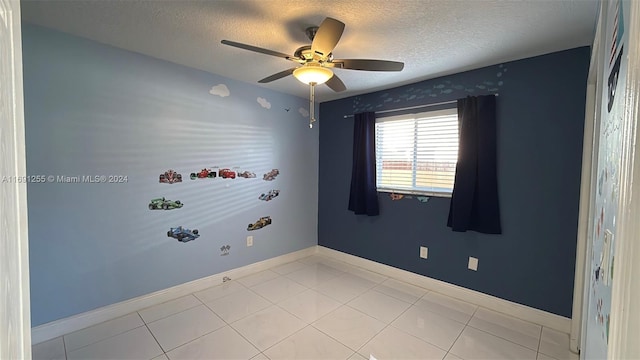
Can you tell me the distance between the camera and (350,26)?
1.86 metres

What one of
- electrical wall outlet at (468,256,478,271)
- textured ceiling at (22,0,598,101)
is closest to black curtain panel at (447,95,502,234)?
electrical wall outlet at (468,256,478,271)

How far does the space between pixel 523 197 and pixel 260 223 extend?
2.76 m

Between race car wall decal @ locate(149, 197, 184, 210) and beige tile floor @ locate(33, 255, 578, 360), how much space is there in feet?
2.99

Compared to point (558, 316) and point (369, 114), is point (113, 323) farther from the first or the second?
point (558, 316)

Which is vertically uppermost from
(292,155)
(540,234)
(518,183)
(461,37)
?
(461,37)

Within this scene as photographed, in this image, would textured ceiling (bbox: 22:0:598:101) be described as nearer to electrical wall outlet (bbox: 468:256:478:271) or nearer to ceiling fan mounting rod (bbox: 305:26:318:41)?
ceiling fan mounting rod (bbox: 305:26:318:41)

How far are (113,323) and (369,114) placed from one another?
329 centimetres

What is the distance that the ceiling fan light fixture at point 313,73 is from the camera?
5.82ft

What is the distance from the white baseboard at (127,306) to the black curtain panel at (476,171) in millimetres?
2373

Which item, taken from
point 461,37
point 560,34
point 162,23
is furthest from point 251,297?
point 560,34

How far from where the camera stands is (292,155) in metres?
3.75

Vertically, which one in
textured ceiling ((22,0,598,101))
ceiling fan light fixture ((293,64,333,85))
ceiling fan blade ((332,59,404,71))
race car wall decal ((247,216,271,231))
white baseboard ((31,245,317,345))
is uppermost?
textured ceiling ((22,0,598,101))

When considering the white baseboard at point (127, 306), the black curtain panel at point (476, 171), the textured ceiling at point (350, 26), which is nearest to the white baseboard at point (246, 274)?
the white baseboard at point (127, 306)

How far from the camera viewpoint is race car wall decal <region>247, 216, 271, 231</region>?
3.31m
